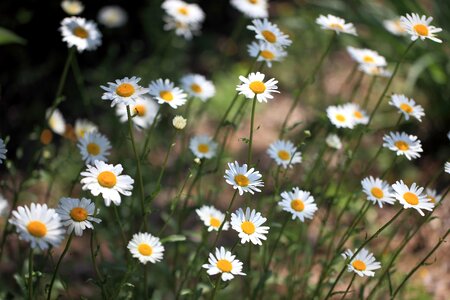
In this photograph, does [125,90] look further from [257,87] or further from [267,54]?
[267,54]

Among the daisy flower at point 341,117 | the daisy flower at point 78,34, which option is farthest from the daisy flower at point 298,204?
the daisy flower at point 78,34

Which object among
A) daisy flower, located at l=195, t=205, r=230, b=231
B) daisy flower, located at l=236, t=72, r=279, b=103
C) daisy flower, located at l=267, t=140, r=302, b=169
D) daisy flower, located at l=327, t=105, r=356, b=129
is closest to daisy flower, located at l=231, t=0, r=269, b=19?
daisy flower, located at l=327, t=105, r=356, b=129

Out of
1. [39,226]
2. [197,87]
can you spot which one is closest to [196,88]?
[197,87]

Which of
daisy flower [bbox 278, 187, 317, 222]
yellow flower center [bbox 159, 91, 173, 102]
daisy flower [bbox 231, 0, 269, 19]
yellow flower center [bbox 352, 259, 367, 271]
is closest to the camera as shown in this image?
yellow flower center [bbox 352, 259, 367, 271]

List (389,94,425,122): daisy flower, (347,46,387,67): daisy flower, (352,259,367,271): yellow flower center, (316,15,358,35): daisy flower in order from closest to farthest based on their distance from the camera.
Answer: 1. (352,259,367,271): yellow flower center
2. (389,94,425,122): daisy flower
3. (316,15,358,35): daisy flower
4. (347,46,387,67): daisy flower

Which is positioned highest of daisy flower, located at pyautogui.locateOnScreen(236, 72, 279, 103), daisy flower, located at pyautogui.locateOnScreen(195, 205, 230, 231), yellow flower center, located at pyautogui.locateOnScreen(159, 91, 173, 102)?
daisy flower, located at pyautogui.locateOnScreen(236, 72, 279, 103)

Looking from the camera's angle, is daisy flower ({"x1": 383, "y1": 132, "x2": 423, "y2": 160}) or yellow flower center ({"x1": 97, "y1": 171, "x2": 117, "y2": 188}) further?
daisy flower ({"x1": 383, "y1": 132, "x2": 423, "y2": 160})

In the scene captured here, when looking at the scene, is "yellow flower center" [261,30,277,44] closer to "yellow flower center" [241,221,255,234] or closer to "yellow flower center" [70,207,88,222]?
"yellow flower center" [241,221,255,234]
